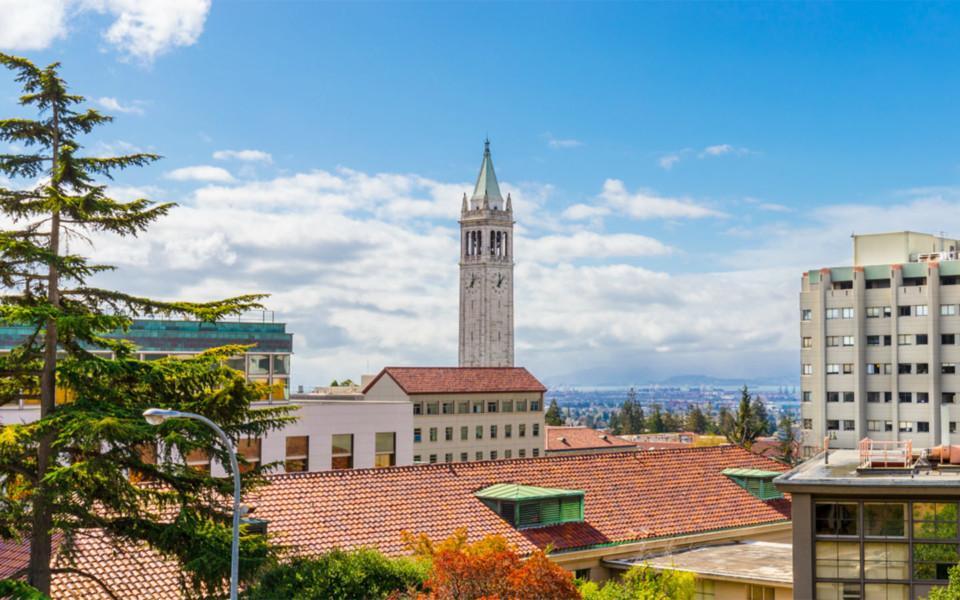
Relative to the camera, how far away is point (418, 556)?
88.1 feet

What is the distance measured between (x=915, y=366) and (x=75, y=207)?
3842 inches

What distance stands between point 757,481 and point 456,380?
206ft

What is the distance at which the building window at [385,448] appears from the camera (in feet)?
185

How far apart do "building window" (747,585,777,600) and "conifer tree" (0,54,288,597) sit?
53.6ft

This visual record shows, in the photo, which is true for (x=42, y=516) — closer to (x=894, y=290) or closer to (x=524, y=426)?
(x=524, y=426)

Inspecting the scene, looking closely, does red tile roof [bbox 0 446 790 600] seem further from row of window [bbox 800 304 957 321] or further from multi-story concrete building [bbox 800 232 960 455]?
row of window [bbox 800 304 957 321]

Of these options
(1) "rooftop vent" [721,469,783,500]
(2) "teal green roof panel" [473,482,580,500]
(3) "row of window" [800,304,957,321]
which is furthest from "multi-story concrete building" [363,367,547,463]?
(2) "teal green roof panel" [473,482,580,500]

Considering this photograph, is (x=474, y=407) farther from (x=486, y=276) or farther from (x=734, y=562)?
(x=486, y=276)

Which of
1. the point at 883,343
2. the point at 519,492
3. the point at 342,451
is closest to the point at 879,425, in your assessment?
the point at 883,343

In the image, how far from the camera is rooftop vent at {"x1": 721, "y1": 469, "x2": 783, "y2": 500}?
134ft

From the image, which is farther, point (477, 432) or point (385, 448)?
point (477, 432)

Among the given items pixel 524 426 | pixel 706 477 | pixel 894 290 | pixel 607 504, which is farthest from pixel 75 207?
pixel 894 290

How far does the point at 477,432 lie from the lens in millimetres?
103438

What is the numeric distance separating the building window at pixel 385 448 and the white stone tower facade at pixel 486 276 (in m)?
136
